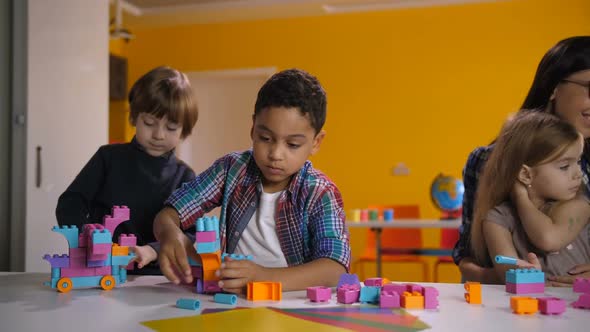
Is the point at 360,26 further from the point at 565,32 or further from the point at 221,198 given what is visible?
the point at 221,198

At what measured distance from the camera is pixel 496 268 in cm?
175

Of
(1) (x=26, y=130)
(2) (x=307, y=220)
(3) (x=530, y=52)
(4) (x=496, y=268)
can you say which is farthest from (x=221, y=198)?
(3) (x=530, y=52)

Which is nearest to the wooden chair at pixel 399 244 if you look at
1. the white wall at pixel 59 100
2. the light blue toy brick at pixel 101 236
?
the white wall at pixel 59 100

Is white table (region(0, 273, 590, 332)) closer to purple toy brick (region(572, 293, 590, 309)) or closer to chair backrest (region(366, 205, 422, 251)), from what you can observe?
purple toy brick (region(572, 293, 590, 309))

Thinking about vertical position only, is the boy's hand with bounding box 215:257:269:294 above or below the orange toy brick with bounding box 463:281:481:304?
above

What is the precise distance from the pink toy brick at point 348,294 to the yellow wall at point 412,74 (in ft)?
19.0

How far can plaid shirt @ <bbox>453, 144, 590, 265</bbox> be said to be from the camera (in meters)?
2.07

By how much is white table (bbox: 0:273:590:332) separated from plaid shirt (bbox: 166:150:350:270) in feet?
1.00

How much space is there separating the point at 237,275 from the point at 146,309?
0.23 meters

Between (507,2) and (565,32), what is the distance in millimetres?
687

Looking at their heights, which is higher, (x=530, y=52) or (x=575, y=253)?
(x=530, y=52)

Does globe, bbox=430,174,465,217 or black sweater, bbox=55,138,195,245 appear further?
globe, bbox=430,174,465,217

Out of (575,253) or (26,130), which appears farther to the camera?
(26,130)

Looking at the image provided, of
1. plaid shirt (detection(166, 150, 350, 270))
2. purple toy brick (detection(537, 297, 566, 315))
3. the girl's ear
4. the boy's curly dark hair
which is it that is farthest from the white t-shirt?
purple toy brick (detection(537, 297, 566, 315))
